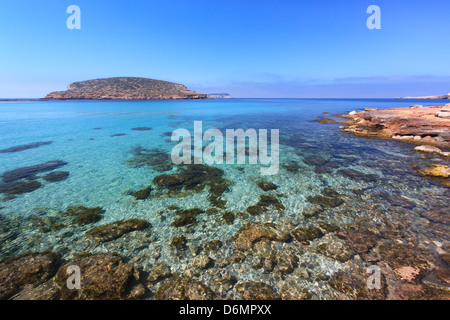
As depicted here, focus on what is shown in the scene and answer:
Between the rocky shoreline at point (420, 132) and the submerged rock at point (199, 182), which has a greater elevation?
the rocky shoreline at point (420, 132)

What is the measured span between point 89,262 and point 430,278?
10284mm

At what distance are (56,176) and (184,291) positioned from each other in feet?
41.2

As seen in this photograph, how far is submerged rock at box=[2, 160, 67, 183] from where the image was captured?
11.4 metres

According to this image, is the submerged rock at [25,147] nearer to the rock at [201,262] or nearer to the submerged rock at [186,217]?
the submerged rock at [186,217]

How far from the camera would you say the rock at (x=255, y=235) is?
21.7 feet

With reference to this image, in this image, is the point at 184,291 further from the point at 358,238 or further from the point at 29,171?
the point at 29,171

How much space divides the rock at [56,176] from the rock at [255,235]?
12102mm

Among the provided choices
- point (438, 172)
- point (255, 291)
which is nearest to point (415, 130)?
point (438, 172)

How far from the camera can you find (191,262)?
5.88 meters

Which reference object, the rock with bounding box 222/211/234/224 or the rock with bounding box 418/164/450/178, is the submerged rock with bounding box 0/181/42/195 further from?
the rock with bounding box 418/164/450/178

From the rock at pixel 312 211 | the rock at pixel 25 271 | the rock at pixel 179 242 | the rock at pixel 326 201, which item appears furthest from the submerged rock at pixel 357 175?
the rock at pixel 25 271

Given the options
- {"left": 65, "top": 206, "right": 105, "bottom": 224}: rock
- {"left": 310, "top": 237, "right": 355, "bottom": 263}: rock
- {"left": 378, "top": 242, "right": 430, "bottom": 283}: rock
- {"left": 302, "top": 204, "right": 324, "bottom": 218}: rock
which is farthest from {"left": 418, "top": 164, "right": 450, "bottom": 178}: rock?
{"left": 65, "top": 206, "right": 105, "bottom": 224}: rock

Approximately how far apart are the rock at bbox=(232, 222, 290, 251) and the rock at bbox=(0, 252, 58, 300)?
5960 mm

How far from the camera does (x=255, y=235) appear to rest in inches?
273
